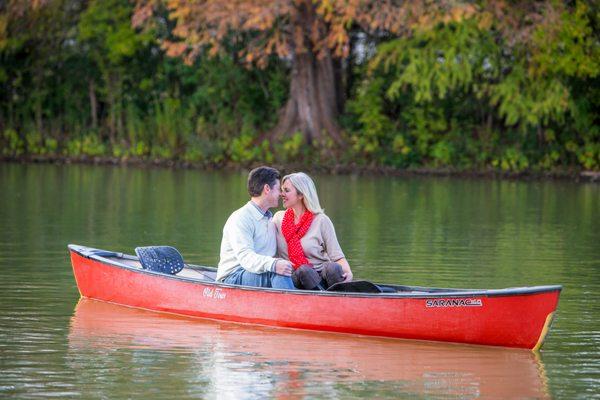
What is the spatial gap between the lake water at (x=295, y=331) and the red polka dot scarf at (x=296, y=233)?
697mm

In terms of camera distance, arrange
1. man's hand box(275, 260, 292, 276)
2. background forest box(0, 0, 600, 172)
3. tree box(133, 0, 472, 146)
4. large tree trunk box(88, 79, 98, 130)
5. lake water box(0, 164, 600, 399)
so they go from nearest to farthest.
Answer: lake water box(0, 164, 600, 399) < man's hand box(275, 260, 292, 276) < tree box(133, 0, 472, 146) < background forest box(0, 0, 600, 172) < large tree trunk box(88, 79, 98, 130)

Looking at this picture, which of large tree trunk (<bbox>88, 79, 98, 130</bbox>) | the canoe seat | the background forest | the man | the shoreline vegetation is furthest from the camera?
large tree trunk (<bbox>88, 79, 98, 130</bbox>)

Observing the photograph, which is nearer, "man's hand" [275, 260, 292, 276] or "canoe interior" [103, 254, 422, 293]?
"man's hand" [275, 260, 292, 276]

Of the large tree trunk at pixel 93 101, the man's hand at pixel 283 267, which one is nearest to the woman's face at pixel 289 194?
the man's hand at pixel 283 267

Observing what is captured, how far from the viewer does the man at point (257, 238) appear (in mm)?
11609

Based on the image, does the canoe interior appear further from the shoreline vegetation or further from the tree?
the shoreline vegetation

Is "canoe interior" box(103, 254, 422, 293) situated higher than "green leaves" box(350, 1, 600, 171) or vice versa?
"green leaves" box(350, 1, 600, 171)

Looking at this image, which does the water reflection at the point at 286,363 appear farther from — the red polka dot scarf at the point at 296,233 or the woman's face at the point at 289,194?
the woman's face at the point at 289,194

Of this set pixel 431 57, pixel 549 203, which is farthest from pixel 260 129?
pixel 549 203

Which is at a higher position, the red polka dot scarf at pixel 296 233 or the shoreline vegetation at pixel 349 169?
the red polka dot scarf at pixel 296 233

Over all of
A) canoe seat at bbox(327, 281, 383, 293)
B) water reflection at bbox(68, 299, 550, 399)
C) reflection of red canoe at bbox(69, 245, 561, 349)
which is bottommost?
water reflection at bbox(68, 299, 550, 399)

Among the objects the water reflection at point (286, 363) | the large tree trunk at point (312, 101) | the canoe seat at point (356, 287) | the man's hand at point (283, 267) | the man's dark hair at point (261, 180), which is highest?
the large tree trunk at point (312, 101)

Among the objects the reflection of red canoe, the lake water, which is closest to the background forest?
the lake water

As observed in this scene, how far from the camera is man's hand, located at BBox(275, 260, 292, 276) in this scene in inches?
450
